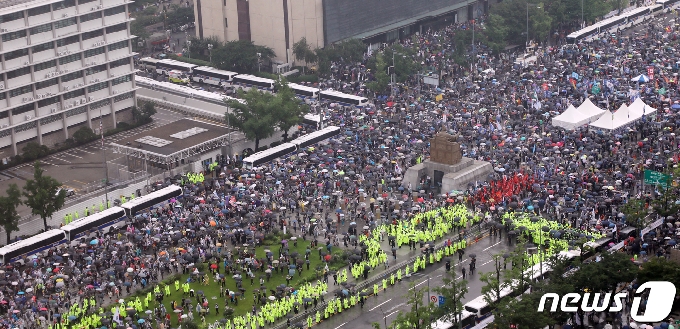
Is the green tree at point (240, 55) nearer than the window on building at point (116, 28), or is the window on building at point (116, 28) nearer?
the window on building at point (116, 28)

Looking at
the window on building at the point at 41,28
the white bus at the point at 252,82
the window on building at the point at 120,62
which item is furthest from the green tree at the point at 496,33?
the window on building at the point at 41,28

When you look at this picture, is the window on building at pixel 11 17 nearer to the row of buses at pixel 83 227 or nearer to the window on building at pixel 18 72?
the window on building at pixel 18 72

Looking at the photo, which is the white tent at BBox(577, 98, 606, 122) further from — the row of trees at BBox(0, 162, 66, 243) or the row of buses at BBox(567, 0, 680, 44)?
the row of trees at BBox(0, 162, 66, 243)

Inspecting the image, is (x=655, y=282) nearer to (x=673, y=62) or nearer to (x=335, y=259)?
(x=335, y=259)

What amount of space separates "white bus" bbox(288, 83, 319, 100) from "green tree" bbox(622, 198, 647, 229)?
159ft

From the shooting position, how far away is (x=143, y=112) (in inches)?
4626

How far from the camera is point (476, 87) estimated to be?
407 feet

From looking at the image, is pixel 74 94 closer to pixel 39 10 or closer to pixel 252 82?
pixel 39 10

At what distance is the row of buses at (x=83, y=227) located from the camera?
84750mm

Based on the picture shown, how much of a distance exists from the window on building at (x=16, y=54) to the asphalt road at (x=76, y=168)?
9.99 metres

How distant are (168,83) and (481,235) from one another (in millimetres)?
53787

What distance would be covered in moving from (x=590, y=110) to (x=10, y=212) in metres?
54.6

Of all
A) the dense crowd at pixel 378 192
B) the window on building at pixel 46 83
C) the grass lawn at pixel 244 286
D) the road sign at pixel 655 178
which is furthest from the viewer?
the window on building at pixel 46 83

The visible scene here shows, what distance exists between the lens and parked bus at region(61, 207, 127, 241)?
87938 millimetres
